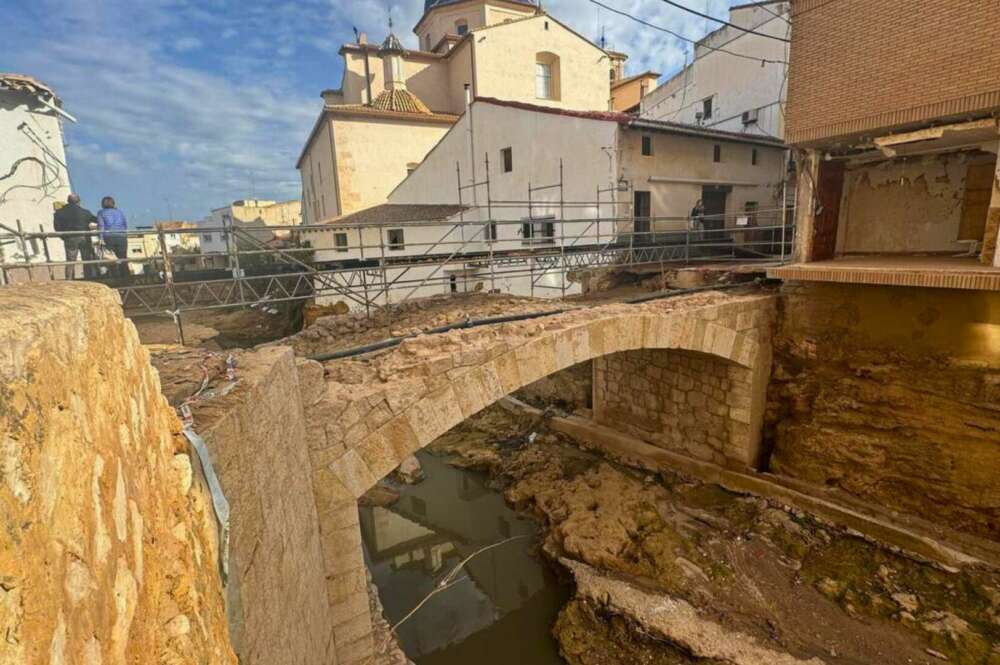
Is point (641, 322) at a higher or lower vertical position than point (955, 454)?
higher

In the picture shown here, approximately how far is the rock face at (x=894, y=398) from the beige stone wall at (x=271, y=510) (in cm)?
811

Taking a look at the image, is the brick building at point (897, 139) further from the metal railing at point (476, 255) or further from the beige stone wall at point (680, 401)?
the beige stone wall at point (680, 401)

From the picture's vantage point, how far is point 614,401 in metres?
11.2

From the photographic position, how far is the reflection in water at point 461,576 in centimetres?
677

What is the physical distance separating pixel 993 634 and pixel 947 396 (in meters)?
3.09

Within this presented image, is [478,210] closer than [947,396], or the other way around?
[947,396]

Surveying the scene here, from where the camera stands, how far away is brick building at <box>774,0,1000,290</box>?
22.8 feet

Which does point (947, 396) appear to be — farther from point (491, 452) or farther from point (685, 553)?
point (491, 452)

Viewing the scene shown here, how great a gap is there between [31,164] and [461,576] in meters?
13.3

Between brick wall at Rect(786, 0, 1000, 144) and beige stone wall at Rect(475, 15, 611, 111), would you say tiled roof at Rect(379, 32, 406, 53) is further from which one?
brick wall at Rect(786, 0, 1000, 144)

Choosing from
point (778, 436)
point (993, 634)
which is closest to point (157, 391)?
point (993, 634)

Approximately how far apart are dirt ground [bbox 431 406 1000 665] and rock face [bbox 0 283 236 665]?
5746 mm

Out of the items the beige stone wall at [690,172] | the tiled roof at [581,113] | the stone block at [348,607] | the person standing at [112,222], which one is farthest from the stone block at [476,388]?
the tiled roof at [581,113]

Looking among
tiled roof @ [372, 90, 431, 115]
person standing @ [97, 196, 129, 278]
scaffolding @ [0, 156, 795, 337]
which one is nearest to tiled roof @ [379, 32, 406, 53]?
tiled roof @ [372, 90, 431, 115]
